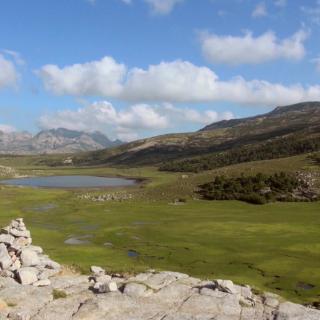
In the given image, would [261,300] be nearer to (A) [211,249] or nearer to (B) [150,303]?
(B) [150,303]

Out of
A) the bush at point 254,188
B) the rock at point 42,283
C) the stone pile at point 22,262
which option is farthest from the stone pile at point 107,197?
the rock at point 42,283

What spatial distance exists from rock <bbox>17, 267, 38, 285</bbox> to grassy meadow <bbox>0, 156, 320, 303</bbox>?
30.4 ft

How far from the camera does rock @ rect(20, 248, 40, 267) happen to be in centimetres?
4316

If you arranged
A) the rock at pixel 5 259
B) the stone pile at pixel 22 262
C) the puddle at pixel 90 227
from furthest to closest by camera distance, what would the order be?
the puddle at pixel 90 227 < the rock at pixel 5 259 < the stone pile at pixel 22 262

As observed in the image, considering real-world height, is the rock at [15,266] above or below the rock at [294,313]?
above

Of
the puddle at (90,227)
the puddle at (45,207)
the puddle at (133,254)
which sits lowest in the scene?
the puddle at (133,254)

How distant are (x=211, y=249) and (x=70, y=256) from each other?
60.8ft

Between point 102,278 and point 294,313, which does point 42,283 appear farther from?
point 294,313

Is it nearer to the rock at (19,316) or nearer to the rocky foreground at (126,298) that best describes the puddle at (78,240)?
the rocky foreground at (126,298)

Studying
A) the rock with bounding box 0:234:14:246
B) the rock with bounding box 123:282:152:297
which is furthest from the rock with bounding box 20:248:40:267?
the rock with bounding box 123:282:152:297

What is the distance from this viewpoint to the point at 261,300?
38.2 meters

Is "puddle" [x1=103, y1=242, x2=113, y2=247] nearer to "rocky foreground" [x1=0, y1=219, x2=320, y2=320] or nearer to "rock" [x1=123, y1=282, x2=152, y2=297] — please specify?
"rocky foreground" [x1=0, y1=219, x2=320, y2=320]

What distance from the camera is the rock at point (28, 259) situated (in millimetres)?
43156

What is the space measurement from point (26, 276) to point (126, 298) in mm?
8390
